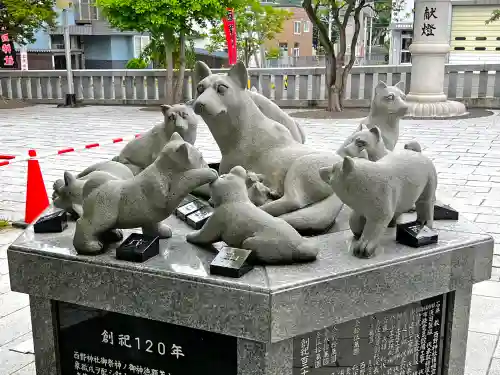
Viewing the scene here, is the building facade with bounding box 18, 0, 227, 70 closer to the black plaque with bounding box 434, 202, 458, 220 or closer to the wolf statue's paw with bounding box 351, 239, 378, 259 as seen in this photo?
the black plaque with bounding box 434, 202, 458, 220

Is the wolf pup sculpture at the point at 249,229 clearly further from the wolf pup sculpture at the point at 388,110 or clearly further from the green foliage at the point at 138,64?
the green foliage at the point at 138,64

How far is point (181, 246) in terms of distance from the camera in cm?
258

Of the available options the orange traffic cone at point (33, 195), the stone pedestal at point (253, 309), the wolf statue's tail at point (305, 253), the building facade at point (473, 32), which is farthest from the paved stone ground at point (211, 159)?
the building facade at point (473, 32)

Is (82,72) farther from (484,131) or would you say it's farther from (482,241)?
(482,241)

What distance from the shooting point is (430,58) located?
42.2ft

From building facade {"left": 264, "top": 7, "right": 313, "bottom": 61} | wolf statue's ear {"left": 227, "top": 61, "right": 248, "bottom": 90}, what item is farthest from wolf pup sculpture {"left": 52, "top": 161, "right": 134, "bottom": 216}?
building facade {"left": 264, "top": 7, "right": 313, "bottom": 61}

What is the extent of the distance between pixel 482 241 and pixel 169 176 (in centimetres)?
145

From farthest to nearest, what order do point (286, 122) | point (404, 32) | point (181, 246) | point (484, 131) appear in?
point (404, 32), point (484, 131), point (286, 122), point (181, 246)

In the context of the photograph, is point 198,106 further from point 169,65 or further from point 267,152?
point 169,65

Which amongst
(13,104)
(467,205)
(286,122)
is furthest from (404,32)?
(286,122)

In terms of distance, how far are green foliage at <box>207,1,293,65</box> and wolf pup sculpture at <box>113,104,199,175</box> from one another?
19.3 metres

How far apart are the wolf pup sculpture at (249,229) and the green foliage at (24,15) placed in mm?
15035

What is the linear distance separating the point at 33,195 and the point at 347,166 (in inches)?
174

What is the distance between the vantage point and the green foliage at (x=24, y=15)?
15578 mm
